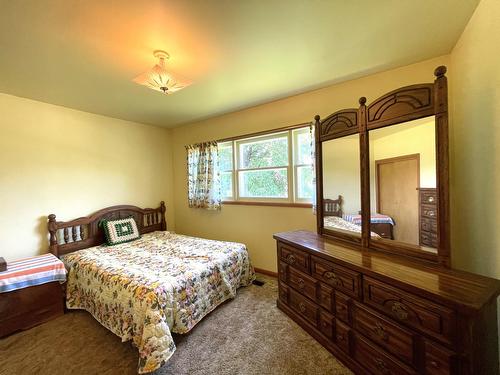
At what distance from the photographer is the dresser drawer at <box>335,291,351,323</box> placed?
1.56 m

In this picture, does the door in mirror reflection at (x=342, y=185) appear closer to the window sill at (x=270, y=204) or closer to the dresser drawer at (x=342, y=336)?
the window sill at (x=270, y=204)

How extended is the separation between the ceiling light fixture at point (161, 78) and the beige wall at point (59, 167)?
6.22ft

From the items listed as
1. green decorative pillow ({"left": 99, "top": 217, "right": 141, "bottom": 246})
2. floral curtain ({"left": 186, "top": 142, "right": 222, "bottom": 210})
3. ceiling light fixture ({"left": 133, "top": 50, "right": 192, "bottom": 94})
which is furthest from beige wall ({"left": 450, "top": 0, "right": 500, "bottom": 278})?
green decorative pillow ({"left": 99, "top": 217, "right": 141, "bottom": 246})

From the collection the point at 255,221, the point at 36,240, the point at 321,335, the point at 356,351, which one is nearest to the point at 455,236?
the point at 356,351

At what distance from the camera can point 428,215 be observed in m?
1.46

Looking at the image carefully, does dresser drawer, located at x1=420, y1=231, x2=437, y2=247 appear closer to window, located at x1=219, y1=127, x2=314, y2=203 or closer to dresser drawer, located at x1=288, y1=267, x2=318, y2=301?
dresser drawer, located at x1=288, y1=267, x2=318, y2=301

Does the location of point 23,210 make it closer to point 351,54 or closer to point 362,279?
point 362,279

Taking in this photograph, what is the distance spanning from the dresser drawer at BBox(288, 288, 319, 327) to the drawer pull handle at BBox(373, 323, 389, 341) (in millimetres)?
530

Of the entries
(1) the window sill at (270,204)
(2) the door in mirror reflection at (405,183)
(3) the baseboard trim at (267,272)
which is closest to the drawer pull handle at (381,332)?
(2) the door in mirror reflection at (405,183)

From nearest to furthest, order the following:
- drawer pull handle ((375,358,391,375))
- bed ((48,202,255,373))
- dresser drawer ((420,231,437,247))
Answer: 1. drawer pull handle ((375,358,391,375))
2. dresser drawer ((420,231,437,247))
3. bed ((48,202,255,373))

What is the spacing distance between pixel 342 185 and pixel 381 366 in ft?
4.33

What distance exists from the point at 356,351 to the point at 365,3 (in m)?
2.24

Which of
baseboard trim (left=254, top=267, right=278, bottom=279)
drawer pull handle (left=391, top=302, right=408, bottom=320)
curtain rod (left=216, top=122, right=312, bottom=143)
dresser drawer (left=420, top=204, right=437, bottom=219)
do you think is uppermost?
curtain rod (left=216, top=122, right=312, bottom=143)

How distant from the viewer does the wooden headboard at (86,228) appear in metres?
2.74
